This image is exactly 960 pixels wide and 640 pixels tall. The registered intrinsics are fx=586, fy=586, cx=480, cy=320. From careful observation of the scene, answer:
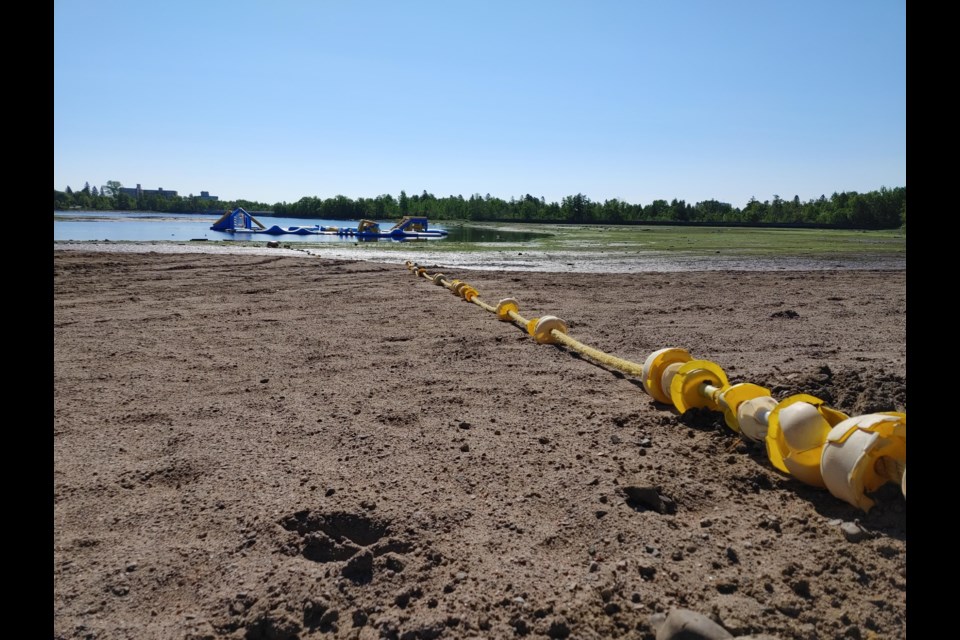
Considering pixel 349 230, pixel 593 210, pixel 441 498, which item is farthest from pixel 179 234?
pixel 593 210

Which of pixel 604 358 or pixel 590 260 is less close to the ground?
pixel 590 260

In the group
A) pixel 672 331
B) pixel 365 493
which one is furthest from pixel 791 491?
pixel 672 331

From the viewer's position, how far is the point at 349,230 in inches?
1152

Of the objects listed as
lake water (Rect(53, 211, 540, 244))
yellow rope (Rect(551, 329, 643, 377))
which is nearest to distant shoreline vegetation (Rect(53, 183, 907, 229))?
lake water (Rect(53, 211, 540, 244))

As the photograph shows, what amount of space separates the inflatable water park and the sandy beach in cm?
2314

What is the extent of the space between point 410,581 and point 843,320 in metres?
6.35

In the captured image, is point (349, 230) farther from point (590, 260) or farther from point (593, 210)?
point (593, 210)

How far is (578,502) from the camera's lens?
2371 mm

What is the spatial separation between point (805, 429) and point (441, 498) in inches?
58.9

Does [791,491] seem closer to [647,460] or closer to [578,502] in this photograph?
[647,460]

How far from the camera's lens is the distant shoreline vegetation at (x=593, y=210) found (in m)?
61.8

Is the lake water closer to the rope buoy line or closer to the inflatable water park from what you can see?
the inflatable water park

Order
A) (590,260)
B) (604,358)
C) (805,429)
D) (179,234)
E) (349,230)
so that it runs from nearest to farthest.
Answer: (805,429) < (604,358) < (590,260) < (179,234) < (349,230)

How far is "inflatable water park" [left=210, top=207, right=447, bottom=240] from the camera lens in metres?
28.3
